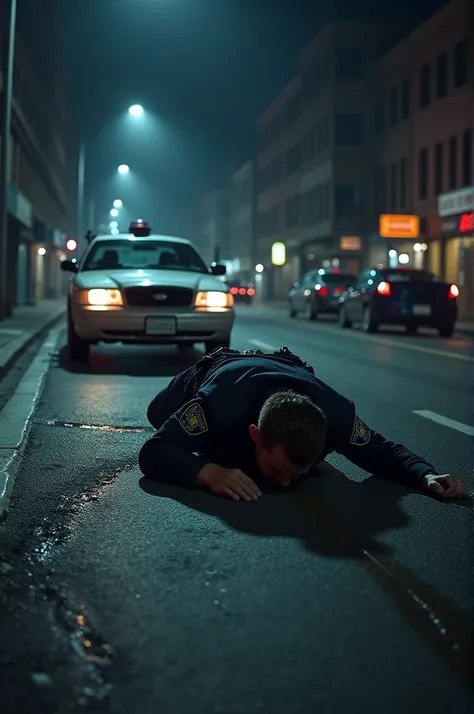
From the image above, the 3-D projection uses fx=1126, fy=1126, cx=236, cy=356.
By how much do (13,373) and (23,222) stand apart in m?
26.0

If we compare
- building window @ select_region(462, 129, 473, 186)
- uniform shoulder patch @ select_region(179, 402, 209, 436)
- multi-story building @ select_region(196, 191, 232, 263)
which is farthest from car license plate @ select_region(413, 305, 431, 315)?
multi-story building @ select_region(196, 191, 232, 263)

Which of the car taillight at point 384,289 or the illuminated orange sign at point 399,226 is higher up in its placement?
the illuminated orange sign at point 399,226

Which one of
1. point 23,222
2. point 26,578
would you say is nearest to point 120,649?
point 26,578

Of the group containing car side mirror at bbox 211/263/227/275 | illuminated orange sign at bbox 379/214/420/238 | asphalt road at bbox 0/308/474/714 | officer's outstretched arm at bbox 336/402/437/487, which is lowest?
asphalt road at bbox 0/308/474/714

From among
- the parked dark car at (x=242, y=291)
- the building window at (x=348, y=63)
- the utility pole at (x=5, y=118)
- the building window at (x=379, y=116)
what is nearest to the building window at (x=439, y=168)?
the building window at (x=379, y=116)

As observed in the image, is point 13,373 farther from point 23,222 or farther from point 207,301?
point 23,222

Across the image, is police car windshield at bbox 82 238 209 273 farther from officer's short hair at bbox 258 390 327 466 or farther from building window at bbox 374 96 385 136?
building window at bbox 374 96 385 136

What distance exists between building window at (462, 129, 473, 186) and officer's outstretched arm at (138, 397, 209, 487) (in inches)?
1393

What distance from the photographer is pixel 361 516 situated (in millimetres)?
5289

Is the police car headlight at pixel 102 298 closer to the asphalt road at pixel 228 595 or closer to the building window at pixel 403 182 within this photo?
the asphalt road at pixel 228 595

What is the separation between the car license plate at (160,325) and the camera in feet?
45.0

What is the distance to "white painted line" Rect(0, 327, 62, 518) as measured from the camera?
236 inches

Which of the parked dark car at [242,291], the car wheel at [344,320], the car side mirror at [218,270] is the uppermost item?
the parked dark car at [242,291]

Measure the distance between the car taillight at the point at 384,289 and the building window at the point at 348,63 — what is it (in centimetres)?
3490
